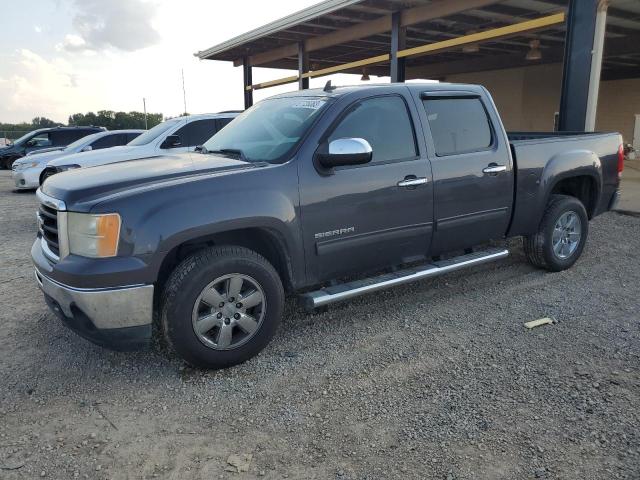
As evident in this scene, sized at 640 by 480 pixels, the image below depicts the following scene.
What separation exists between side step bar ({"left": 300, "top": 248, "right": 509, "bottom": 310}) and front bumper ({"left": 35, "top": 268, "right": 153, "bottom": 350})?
1159mm

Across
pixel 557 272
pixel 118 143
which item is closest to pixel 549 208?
pixel 557 272

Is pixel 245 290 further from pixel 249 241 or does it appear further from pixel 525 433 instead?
pixel 525 433

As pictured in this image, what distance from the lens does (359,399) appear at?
3111 millimetres

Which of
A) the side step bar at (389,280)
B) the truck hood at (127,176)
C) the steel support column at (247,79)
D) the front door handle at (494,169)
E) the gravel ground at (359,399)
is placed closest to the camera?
the gravel ground at (359,399)

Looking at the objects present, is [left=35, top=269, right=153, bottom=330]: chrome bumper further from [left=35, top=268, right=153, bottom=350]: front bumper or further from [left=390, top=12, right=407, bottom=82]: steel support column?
[left=390, top=12, right=407, bottom=82]: steel support column

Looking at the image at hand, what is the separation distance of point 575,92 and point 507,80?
1404cm

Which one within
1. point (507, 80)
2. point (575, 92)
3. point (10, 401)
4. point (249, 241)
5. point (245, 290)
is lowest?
point (10, 401)

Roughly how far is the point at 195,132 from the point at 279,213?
6.37 meters

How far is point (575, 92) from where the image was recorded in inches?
341

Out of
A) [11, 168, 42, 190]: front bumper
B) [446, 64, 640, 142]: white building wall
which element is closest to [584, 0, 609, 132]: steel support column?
[11, 168, 42, 190]: front bumper

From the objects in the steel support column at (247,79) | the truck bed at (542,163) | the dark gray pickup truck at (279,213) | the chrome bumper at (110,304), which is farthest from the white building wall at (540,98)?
the chrome bumper at (110,304)

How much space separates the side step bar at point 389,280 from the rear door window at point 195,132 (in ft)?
19.7

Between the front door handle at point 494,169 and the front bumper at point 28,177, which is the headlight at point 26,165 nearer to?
the front bumper at point 28,177

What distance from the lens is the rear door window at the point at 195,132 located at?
9219 mm
